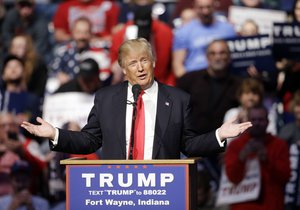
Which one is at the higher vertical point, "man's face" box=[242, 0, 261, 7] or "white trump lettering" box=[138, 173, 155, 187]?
"man's face" box=[242, 0, 261, 7]

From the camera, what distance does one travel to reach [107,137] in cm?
624

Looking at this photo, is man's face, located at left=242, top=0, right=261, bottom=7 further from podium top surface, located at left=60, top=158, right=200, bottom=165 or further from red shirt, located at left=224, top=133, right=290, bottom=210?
podium top surface, located at left=60, top=158, right=200, bottom=165

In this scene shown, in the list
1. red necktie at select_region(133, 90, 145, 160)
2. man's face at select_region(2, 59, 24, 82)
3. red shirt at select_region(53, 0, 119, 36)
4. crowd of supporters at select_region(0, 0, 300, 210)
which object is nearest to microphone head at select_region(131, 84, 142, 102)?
red necktie at select_region(133, 90, 145, 160)

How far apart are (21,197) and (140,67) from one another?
3.70 m

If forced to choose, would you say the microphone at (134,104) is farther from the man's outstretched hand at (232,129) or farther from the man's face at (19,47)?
the man's face at (19,47)

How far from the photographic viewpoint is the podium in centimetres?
576

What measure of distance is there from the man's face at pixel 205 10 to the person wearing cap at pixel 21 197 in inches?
117

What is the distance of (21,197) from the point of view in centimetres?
951

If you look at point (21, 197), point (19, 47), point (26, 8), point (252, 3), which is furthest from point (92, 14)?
point (21, 197)

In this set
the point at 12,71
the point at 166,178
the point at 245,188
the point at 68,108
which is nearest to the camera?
the point at 166,178

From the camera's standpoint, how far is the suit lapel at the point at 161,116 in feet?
20.3

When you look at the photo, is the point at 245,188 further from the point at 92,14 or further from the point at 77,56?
the point at 92,14

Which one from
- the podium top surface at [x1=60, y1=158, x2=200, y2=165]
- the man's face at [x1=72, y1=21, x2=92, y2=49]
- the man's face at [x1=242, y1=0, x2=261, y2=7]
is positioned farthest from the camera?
the man's face at [x1=242, y1=0, x2=261, y2=7]

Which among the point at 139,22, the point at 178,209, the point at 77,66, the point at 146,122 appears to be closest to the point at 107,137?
the point at 146,122
